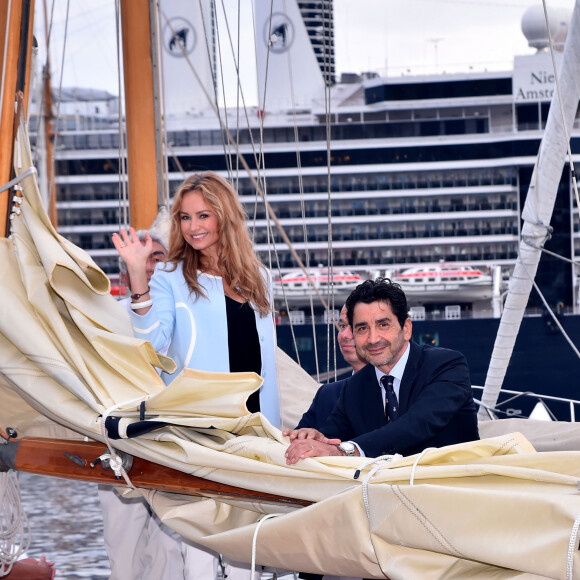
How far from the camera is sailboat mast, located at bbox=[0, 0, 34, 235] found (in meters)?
2.55

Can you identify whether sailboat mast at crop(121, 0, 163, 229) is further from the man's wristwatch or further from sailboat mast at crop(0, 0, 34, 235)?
the man's wristwatch

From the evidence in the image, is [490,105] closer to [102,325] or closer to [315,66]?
[315,66]

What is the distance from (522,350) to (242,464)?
60.6 ft

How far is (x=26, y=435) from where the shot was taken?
235 cm

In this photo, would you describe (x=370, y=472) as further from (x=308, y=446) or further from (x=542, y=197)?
(x=542, y=197)

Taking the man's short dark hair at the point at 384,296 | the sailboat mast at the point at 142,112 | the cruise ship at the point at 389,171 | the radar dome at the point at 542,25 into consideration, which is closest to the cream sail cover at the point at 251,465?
the man's short dark hair at the point at 384,296

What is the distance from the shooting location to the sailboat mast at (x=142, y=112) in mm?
3799

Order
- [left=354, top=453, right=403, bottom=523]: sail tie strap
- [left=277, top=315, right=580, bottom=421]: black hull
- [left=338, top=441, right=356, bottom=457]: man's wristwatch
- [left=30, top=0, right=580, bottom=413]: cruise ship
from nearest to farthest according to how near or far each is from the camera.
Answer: [left=354, top=453, right=403, bottom=523]: sail tie strap < [left=338, top=441, right=356, bottom=457]: man's wristwatch < [left=277, top=315, right=580, bottom=421]: black hull < [left=30, top=0, right=580, bottom=413]: cruise ship

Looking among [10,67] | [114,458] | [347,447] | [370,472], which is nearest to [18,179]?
[10,67]

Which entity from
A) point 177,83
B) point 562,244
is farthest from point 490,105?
point 177,83

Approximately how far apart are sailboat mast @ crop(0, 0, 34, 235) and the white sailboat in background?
2.8 inches

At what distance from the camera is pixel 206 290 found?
2381 mm

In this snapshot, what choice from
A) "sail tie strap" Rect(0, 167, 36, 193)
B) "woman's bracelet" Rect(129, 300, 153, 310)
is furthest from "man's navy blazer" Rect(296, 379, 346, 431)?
"sail tie strap" Rect(0, 167, 36, 193)

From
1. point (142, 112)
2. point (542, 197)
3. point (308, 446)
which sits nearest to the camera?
point (308, 446)
